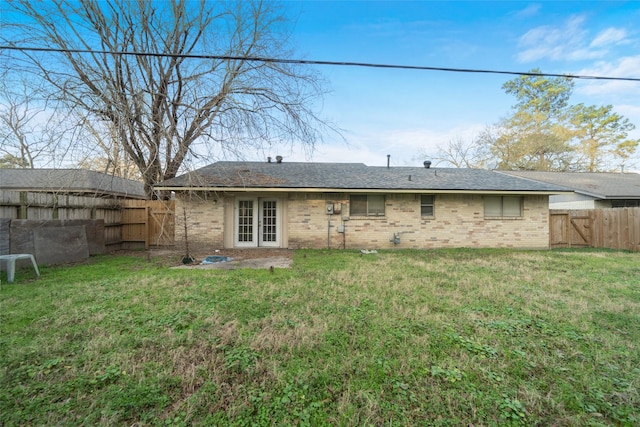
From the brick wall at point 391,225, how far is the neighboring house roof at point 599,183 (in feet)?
18.3

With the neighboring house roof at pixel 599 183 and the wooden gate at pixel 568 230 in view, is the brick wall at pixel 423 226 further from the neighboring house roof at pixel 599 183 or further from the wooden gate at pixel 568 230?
the neighboring house roof at pixel 599 183

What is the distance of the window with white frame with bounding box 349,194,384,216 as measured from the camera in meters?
10.3

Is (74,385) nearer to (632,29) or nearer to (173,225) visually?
(173,225)

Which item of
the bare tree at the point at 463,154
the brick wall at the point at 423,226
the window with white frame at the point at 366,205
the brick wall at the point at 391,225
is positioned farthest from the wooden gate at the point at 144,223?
the bare tree at the point at 463,154

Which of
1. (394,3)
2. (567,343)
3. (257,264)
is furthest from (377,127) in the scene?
(567,343)

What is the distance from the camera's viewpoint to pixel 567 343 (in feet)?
9.53

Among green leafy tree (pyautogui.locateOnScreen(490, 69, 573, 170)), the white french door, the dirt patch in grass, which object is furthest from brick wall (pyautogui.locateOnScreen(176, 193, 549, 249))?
green leafy tree (pyautogui.locateOnScreen(490, 69, 573, 170))

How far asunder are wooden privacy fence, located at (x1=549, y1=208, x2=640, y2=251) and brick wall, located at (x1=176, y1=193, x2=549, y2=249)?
87 centimetres

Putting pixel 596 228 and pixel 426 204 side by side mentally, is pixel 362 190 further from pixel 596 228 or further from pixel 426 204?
pixel 596 228

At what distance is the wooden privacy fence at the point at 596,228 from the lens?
33.5ft

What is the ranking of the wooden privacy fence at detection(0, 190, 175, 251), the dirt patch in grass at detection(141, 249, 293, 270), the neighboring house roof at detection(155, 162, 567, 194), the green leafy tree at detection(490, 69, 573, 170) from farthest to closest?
the green leafy tree at detection(490, 69, 573, 170)
the neighboring house roof at detection(155, 162, 567, 194)
the dirt patch in grass at detection(141, 249, 293, 270)
the wooden privacy fence at detection(0, 190, 175, 251)

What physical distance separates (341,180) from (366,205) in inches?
55.8

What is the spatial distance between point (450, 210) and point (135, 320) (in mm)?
10417

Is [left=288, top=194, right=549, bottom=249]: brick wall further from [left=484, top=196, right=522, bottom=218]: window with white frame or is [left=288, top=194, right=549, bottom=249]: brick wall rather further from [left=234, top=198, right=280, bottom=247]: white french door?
[left=234, top=198, right=280, bottom=247]: white french door
